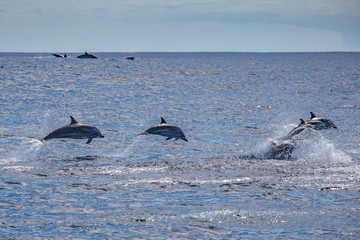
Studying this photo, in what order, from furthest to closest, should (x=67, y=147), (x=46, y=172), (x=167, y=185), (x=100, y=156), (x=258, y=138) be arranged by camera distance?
(x=258, y=138)
(x=67, y=147)
(x=100, y=156)
(x=46, y=172)
(x=167, y=185)

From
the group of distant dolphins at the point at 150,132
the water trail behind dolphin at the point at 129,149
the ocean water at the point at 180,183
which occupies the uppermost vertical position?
the group of distant dolphins at the point at 150,132

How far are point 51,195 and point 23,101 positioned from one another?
86.4 feet

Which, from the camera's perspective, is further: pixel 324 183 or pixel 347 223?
pixel 324 183

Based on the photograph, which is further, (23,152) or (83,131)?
(83,131)

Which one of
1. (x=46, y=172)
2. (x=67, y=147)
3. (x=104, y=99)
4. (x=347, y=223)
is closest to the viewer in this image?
(x=347, y=223)

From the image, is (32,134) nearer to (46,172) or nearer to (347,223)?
(46,172)

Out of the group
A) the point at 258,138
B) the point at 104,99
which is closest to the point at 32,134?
the point at 258,138

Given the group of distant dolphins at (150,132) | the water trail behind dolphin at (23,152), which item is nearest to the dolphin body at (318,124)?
the group of distant dolphins at (150,132)

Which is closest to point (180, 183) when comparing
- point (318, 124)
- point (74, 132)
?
point (74, 132)

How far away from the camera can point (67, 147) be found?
19.4 m

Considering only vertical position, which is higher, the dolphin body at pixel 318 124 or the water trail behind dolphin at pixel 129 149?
the dolphin body at pixel 318 124

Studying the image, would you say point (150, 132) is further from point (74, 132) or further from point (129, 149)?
point (74, 132)

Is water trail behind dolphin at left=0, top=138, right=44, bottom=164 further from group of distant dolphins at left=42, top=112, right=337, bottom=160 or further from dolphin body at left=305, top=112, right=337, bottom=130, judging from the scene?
dolphin body at left=305, top=112, right=337, bottom=130

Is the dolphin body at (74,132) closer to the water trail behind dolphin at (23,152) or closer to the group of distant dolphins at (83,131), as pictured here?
the group of distant dolphins at (83,131)
